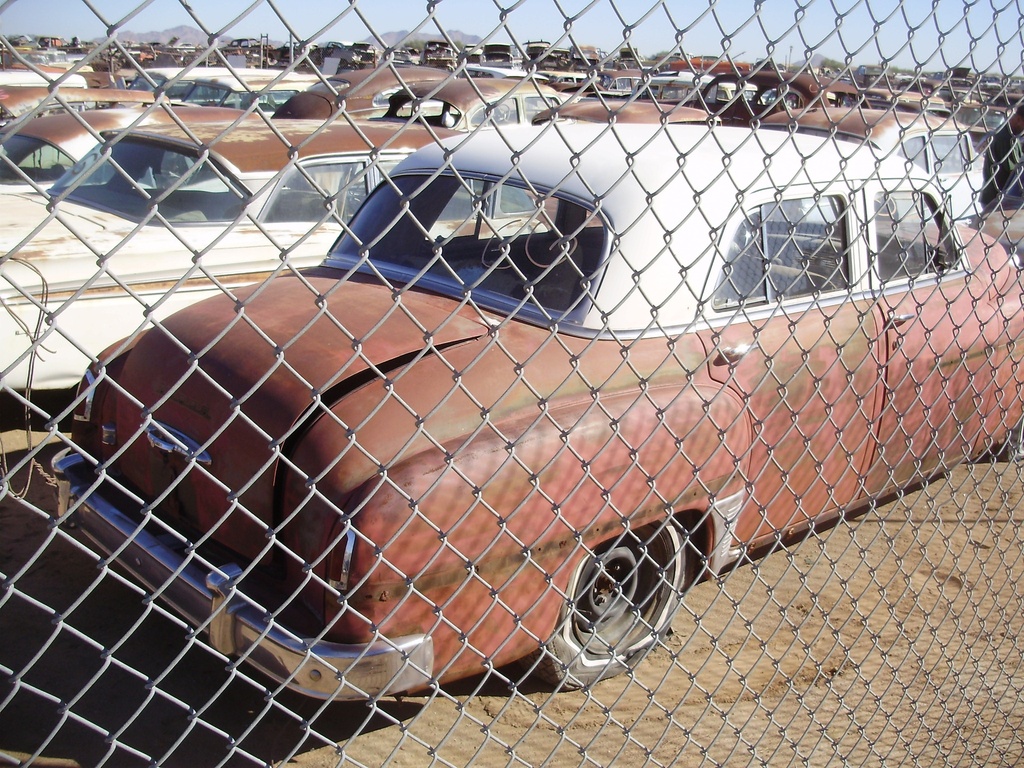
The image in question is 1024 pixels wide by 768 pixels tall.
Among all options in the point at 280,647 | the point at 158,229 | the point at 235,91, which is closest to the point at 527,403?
the point at 280,647

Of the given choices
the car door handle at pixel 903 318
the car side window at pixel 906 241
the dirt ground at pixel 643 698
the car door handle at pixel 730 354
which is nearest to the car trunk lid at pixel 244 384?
the dirt ground at pixel 643 698

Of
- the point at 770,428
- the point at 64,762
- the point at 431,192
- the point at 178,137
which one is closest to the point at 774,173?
the point at 770,428

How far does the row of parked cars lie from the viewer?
7.23 feet

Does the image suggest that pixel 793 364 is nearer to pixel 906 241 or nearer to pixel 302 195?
pixel 906 241

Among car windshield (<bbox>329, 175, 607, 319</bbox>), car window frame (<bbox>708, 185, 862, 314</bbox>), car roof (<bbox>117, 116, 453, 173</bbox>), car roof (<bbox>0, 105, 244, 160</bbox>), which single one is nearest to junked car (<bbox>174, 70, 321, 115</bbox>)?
car roof (<bbox>0, 105, 244, 160</bbox>)

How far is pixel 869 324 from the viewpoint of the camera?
3.50 metres

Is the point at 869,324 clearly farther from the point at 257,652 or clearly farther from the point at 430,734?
the point at 257,652

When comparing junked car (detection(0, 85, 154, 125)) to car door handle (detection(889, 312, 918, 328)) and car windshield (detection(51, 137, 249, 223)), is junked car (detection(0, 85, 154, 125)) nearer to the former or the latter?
car windshield (detection(51, 137, 249, 223))

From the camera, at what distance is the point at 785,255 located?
3.64 meters

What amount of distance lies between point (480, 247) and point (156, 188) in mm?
2721

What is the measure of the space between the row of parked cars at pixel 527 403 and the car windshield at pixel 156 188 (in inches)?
33.4

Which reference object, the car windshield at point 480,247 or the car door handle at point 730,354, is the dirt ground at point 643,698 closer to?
the car door handle at point 730,354

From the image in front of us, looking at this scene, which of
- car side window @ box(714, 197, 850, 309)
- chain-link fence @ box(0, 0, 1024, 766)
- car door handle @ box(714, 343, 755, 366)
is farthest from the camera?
car side window @ box(714, 197, 850, 309)

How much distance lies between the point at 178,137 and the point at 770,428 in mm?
4020
